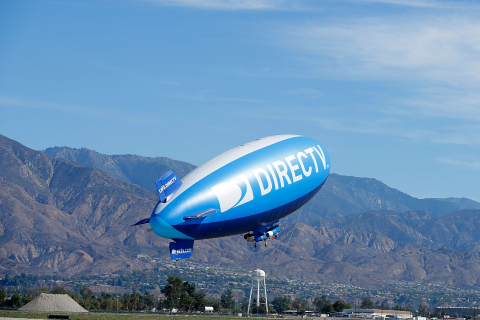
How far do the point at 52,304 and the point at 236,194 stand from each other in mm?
118465

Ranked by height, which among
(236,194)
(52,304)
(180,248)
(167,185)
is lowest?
(52,304)

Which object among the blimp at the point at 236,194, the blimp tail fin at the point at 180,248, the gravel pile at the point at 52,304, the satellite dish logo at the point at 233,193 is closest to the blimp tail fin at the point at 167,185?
the blimp at the point at 236,194

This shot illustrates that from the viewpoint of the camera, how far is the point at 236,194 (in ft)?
218

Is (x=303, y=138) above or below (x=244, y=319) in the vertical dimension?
above

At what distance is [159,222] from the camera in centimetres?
6325

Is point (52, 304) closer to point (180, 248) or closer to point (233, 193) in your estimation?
point (180, 248)

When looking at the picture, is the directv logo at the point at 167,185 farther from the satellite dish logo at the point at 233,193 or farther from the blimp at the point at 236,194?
the satellite dish logo at the point at 233,193

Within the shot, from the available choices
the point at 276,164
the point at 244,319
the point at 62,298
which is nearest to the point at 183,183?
the point at 276,164

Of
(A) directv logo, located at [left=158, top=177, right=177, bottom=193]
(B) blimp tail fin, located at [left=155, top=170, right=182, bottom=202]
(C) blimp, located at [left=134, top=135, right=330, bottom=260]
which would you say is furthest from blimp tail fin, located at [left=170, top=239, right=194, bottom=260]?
(A) directv logo, located at [left=158, top=177, right=177, bottom=193]

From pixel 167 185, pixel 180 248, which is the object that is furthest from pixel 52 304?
pixel 167 185

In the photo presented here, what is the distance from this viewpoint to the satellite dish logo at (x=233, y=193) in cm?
6538

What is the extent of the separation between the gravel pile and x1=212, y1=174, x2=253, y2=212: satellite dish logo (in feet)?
366

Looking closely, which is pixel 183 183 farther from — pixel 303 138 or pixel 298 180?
pixel 303 138

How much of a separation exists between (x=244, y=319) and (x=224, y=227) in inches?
3197
